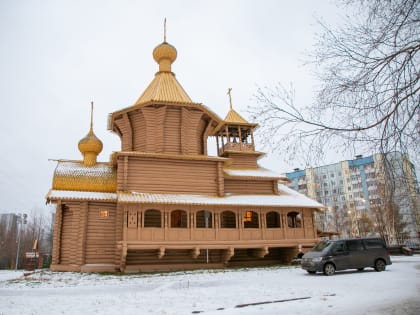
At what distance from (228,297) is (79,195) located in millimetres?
12387

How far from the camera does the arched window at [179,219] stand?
21250 millimetres

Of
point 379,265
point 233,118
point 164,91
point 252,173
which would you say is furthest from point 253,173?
point 379,265

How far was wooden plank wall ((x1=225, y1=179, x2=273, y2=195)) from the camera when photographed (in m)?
22.5

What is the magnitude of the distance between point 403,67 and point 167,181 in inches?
618

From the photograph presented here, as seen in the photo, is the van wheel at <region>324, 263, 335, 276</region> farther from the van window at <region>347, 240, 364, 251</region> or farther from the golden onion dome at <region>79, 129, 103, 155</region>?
the golden onion dome at <region>79, 129, 103, 155</region>

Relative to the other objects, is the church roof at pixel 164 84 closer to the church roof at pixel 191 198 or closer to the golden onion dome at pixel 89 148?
the golden onion dome at pixel 89 148

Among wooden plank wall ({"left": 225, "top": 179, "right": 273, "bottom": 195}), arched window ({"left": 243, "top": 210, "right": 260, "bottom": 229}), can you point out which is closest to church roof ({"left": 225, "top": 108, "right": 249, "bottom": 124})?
wooden plank wall ({"left": 225, "top": 179, "right": 273, "bottom": 195})

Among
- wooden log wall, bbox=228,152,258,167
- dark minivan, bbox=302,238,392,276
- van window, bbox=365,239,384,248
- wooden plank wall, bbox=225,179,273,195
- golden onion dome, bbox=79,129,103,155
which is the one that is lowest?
dark minivan, bbox=302,238,392,276

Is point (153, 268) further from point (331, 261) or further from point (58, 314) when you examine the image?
point (58, 314)

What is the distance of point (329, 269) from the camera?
14.6 metres

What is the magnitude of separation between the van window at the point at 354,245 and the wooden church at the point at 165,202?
578 cm

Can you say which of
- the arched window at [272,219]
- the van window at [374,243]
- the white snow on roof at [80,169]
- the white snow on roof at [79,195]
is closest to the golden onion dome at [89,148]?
the white snow on roof at [80,169]

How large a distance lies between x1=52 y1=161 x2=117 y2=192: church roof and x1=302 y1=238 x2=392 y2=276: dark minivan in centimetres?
1199

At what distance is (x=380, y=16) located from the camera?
569 centimetres
